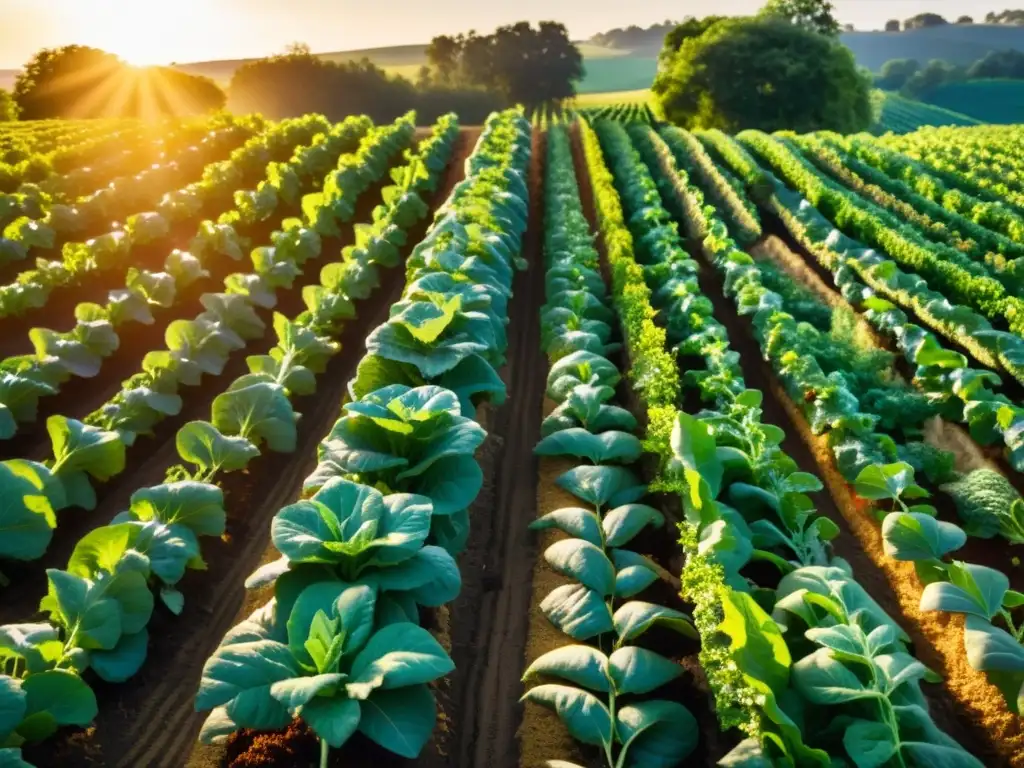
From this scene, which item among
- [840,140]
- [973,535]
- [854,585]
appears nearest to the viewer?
[854,585]

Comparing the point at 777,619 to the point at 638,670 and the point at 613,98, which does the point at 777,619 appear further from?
the point at 613,98

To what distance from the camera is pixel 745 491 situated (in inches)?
178

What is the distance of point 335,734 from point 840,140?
1956 centimetres

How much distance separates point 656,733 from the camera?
3.40 metres

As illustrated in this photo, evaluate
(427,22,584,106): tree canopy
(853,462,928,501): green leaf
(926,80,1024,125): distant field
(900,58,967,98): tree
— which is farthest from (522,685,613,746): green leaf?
(900,58,967,98): tree

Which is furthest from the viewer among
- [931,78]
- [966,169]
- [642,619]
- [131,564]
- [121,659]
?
[931,78]

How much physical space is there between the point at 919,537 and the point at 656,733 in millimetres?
2128

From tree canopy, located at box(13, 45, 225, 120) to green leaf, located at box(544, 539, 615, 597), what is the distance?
4121 centimetres

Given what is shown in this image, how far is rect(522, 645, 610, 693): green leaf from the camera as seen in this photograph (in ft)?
11.7

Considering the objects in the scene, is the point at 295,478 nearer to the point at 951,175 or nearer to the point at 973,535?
the point at 973,535

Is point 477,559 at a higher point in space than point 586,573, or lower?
lower

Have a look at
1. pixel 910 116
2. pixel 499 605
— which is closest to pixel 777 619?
pixel 499 605

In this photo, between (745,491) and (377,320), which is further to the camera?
(377,320)

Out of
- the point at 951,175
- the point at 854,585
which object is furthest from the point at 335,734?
the point at 951,175
